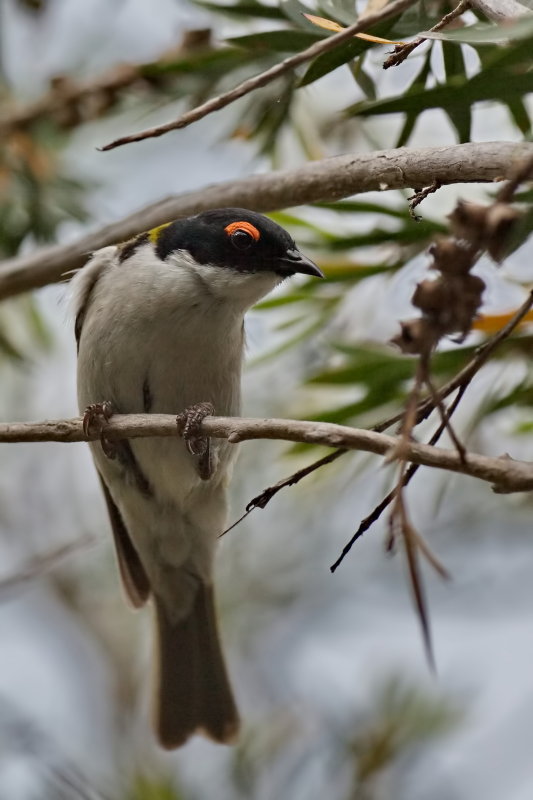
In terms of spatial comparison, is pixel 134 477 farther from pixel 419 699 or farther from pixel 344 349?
pixel 419 699

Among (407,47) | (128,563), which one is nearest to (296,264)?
(407,47)

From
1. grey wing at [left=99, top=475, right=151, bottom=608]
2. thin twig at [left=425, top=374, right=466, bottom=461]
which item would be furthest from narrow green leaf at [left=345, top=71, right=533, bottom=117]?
grey wing at [left=99, top=475, right=151, bottom=608]

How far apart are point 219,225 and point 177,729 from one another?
8.03 feet

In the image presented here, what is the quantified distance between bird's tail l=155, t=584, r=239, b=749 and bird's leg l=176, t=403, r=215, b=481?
1.12m

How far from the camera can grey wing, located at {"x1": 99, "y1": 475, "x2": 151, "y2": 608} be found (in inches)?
200

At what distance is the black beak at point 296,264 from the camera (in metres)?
4.15

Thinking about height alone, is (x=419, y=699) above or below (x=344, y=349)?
below

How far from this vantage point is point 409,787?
455cm

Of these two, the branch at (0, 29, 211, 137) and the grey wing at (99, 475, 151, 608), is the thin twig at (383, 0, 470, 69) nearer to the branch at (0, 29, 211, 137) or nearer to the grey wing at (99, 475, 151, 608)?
the branch at (0, 29, 211, 137)

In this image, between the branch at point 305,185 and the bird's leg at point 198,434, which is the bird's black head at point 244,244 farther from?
the bird's leg at point 198,434

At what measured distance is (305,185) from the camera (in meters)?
3.63

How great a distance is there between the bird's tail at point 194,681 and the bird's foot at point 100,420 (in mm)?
1142

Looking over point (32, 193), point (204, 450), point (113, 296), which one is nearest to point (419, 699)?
point (204, 450)

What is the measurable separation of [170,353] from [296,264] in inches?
22.8
